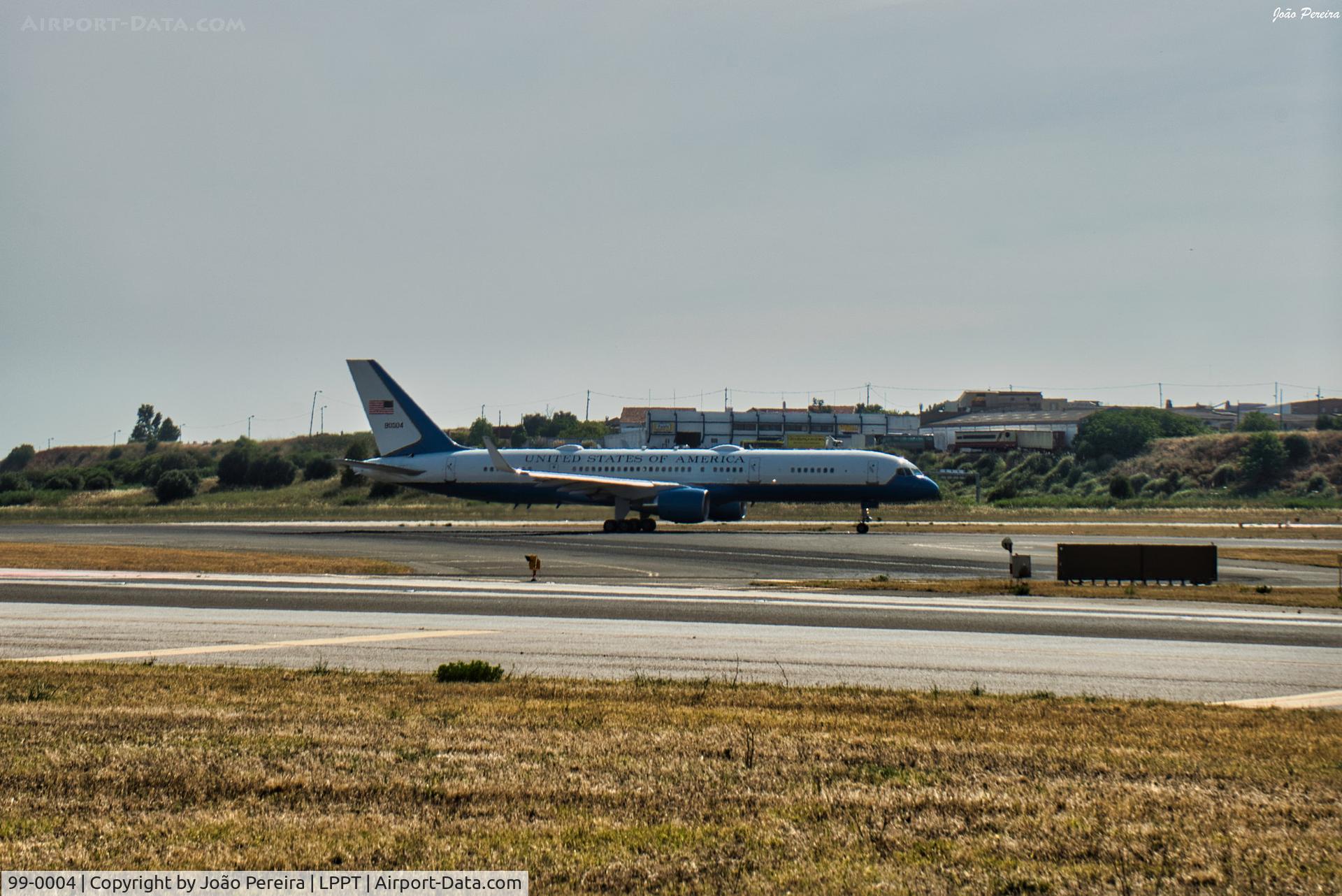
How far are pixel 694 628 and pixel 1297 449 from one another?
361 feet

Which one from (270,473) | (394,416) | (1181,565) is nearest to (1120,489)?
(394,416)

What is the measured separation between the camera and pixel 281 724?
10938 mm

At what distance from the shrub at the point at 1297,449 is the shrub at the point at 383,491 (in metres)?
84.1

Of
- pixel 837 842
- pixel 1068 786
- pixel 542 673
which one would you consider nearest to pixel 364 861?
pixel 837 842

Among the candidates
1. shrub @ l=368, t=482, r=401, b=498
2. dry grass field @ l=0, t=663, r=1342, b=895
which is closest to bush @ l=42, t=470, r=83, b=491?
shrub @ l=368, t=482, r=401, b=498

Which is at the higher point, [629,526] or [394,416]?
[394,416]

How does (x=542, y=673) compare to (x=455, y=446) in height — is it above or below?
below

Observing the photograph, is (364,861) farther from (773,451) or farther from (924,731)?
(773,451)

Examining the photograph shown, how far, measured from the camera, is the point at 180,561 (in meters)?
37.2

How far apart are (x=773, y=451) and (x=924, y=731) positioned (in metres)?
45.8

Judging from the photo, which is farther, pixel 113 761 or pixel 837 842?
pixel 113 761

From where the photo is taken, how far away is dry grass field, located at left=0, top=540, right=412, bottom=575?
114 ft

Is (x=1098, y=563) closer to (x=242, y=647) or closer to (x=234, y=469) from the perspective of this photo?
(x=242, y=647)

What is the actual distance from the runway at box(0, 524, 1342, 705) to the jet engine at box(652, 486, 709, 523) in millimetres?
15156
